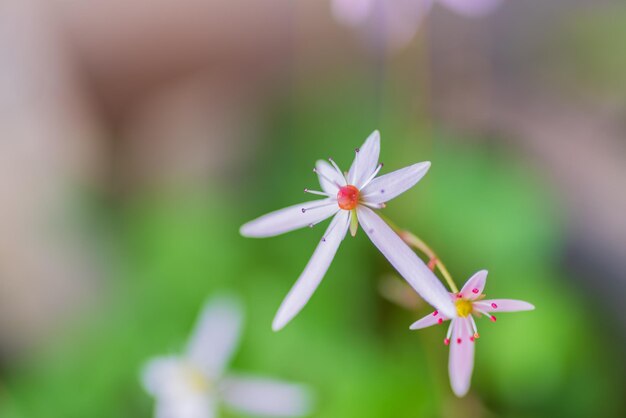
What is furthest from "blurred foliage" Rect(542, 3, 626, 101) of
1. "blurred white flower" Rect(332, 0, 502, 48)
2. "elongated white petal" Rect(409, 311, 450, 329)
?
"elongated white petal" Rect(409, 311, 450, 329)

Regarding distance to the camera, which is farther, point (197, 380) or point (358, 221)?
point (197, 380)

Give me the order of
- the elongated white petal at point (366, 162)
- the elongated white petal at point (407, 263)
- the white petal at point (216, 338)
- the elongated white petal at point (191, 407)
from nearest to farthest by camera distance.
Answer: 1. the elongated white petal at point (407, 263)
2. the elongated white petal at point (366, 162)
3. the elongated white petal at point (191, 407)
4. the white petal at point (216, 338)

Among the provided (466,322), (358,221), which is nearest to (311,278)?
(358,221)

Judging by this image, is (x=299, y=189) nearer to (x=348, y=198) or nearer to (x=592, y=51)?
(x=592, y=51)

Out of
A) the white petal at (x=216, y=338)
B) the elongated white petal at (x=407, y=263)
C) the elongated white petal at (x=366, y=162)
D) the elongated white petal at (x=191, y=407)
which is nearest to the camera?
the elongated white petal at (x=407, y=263)

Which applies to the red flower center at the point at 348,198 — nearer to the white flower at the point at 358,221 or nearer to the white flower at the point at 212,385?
the white flower at the point at 358,221

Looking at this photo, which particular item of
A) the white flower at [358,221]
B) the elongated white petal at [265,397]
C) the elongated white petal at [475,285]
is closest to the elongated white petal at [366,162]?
the white flower at [358,221]

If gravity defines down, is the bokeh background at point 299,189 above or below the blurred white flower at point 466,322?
above

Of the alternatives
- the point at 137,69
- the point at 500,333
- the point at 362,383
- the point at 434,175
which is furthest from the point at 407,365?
the point at 137,69
